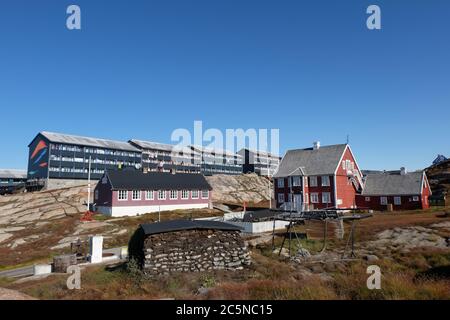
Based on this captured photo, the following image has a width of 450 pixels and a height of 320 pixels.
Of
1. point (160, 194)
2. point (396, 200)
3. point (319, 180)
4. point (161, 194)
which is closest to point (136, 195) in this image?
point (160, 194)

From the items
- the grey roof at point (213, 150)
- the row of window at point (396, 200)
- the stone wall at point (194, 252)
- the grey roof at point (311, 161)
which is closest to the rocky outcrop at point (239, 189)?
the grey roof at point (213, 150)

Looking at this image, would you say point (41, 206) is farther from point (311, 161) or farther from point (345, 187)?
point (345, 187)

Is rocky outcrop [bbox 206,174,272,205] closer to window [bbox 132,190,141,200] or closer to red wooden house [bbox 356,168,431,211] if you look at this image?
window [bbox 132,190,141,200]

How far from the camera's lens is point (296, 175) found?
5984 centimetres

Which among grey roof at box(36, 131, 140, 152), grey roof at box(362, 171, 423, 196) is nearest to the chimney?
grey roof at box(362, 171, 423, 196)

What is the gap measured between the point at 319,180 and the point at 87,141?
235 feet

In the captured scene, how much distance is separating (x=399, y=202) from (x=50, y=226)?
58.0 meters

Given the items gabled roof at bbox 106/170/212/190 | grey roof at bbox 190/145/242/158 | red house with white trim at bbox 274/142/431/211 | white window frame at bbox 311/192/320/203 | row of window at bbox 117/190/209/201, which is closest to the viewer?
red house with white trim at bbox 274/142/431/211

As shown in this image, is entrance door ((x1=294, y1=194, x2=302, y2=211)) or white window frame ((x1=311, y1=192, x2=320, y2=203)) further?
white window frame ((x1=311, y1=192, x2=320, y2=203))

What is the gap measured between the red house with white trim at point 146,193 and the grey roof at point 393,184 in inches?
1302

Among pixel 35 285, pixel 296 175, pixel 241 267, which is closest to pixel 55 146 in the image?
pixel 296 175

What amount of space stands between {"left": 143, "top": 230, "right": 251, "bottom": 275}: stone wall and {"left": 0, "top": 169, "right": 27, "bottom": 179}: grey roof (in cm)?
10752

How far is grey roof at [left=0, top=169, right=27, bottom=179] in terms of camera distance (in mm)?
103381
